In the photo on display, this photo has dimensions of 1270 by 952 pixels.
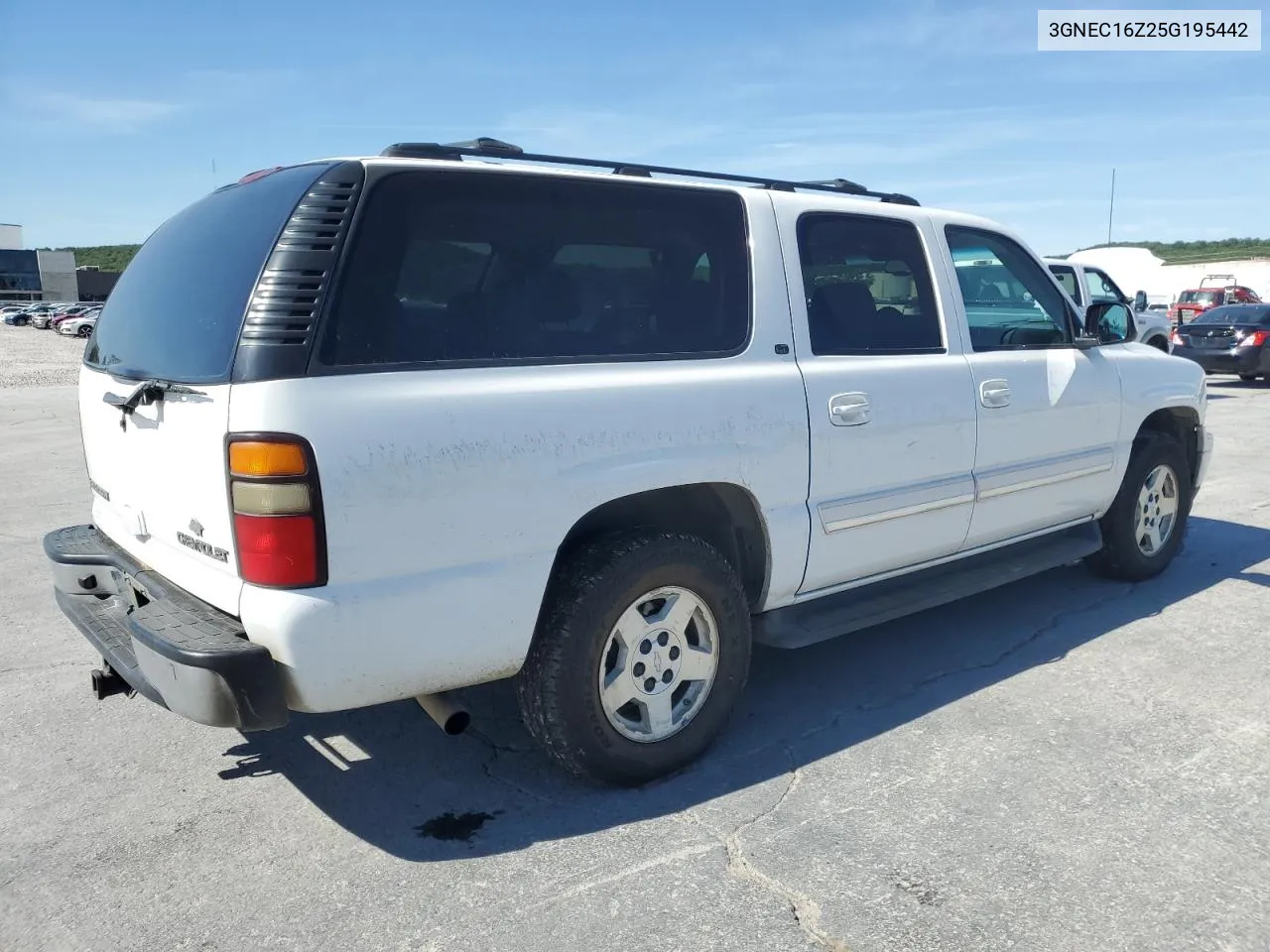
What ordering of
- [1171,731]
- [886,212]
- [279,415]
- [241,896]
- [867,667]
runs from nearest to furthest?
[279,415], [241,896], [1171,731], [886,212], [867,667]

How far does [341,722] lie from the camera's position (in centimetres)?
373

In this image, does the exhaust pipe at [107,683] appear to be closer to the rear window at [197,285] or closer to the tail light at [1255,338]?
the rear window at [197,285]

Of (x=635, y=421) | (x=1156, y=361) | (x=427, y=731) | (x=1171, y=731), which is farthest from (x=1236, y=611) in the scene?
(x=427, y=731)

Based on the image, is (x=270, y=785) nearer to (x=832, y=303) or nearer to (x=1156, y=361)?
(x=832, y=303)

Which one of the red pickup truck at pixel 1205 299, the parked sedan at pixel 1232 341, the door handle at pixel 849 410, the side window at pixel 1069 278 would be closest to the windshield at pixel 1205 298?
the red pickup truck at pixel 1205 299

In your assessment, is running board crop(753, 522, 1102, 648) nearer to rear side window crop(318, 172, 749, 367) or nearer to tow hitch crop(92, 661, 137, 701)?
rear side window crop(318, 172, 749, 367)

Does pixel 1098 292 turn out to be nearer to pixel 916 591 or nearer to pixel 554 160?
pixel 916 591

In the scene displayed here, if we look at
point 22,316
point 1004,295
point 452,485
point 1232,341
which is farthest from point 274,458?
point 22,316

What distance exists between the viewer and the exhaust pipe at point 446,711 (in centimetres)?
288

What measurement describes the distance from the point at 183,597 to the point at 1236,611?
478 cm

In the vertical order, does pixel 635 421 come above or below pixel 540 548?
above

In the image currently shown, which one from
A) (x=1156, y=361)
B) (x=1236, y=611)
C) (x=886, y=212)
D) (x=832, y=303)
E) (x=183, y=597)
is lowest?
(x=1236, y=611)

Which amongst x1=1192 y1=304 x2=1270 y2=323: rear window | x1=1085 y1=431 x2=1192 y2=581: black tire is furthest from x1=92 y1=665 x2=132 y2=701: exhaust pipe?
x1=1192 y1=304 x2=1270 y2=323: rear window

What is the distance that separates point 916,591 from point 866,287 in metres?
1.27
